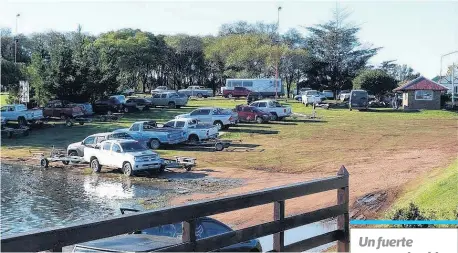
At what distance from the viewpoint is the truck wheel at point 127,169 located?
2777cm

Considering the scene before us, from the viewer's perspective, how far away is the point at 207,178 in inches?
1053

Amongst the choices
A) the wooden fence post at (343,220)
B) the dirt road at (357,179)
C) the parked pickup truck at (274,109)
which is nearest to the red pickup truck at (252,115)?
the parked pickup truck at (274,109)

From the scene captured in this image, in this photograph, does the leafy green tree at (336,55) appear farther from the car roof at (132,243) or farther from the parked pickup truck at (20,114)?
the car roof at (132,243)

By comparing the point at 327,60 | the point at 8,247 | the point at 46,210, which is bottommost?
the point at 46,210

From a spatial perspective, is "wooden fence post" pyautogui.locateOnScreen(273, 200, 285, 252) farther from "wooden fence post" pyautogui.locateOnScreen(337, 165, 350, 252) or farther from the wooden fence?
"wooden fence post" pyautogui.locateOnScreen(337, 165, 350, 252)

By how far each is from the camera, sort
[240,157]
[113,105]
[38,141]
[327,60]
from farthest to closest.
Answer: [327,60] < [113,105] < [38,141] < [240,157]

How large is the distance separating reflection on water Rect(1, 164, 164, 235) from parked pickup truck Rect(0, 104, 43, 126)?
15348mm

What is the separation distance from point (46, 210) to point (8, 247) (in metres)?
17.8

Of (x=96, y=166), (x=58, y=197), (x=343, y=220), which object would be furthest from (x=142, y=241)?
(x=96, y=166)

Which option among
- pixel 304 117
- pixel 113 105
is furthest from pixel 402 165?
pixel 113 105

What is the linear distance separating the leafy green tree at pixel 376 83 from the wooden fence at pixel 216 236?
64144 millimetres

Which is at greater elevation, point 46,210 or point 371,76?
point 371,76

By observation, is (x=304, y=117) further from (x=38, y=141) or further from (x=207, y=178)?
(x=207, y=178)

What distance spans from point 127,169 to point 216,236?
23578 millimetres
